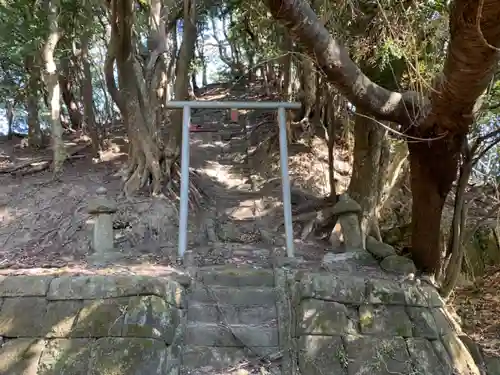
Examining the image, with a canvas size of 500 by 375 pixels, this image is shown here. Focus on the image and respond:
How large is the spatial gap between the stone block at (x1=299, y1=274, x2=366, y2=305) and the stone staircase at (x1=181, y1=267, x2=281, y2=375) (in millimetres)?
424

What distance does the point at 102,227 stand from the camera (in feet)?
17.2

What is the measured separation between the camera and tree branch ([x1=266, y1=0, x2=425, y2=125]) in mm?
3510

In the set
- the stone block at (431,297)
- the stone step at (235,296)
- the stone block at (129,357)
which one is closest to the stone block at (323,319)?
the stone step at (235,296)

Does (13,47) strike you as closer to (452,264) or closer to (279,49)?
(279,49)

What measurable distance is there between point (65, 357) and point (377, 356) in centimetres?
246

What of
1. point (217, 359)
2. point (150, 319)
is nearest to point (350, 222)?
point (217, 359)

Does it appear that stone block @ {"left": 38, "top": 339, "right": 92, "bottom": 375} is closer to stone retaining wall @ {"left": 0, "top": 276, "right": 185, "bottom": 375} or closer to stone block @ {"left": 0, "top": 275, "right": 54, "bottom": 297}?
stone retaining wall @ {"left": 0, "top": 276, "right": 185, "bottom": 375}

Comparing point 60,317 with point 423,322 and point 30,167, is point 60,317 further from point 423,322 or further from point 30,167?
point 30,167

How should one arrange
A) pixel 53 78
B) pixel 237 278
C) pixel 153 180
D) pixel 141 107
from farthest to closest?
pixel 53 78
pixel 141 107
pixel 153 180
pixel 237 278

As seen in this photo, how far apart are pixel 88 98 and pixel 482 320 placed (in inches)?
307

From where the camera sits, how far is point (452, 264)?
5332 mm

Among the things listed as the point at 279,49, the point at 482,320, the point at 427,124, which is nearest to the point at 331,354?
the point at 427,124

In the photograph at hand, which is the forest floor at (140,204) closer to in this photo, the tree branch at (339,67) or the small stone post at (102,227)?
the small stone post at (102,227)

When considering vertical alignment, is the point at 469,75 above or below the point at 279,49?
below
